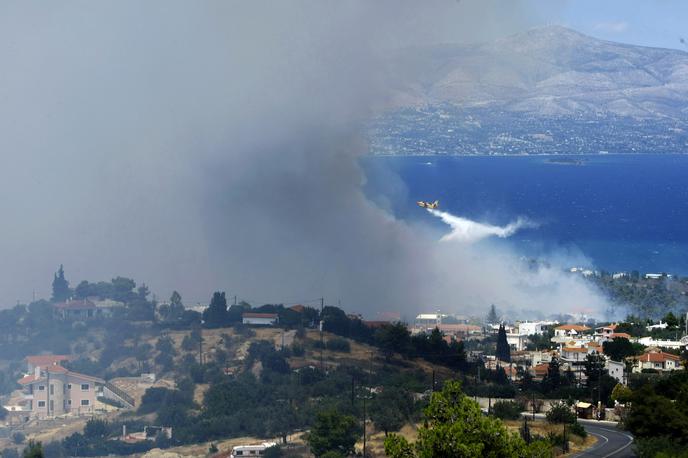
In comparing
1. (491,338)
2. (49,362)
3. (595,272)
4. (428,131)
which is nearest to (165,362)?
(49,362)


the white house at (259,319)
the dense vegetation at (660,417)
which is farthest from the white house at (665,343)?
the dense vegetation at (660,417)

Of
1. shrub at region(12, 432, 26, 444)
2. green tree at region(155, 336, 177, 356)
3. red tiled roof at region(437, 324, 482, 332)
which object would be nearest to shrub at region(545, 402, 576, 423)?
shrub at region(12, 432, 26, 444)

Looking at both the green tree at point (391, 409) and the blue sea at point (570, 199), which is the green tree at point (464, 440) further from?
the blue sea at point (570, 199)

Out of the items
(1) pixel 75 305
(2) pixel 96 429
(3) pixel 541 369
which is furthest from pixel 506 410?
(1) pixel 75 305

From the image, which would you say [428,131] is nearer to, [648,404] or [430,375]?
[430,375]

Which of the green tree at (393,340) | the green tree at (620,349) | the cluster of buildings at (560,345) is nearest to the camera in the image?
the cluster of buildings at (560,345)

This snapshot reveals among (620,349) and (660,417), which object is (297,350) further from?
(660,417)
